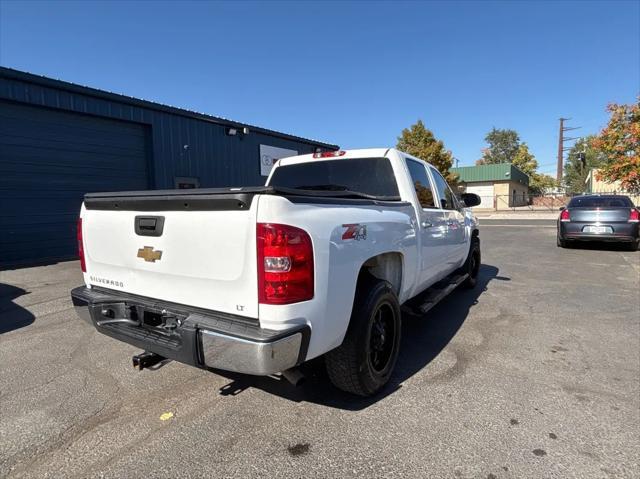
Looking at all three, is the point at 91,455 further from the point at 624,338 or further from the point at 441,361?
the point at 624,338

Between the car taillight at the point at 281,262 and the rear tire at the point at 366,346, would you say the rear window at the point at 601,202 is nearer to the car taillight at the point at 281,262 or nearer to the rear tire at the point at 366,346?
the rear tire at the point at 366,346

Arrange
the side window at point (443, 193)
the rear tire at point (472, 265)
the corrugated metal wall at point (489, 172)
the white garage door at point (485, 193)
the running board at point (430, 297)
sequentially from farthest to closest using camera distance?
the white garage door at point (485, 193) < the corrugated metal wall at point (489, 172) < the rear tire at point (472, 265) < the side window at point (443, 193) < the running board at point (430, 297)

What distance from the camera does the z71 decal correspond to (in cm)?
242

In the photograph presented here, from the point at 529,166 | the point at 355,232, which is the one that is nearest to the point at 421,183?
the point at 355,232

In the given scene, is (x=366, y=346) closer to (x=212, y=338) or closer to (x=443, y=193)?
(x=212, y=338)

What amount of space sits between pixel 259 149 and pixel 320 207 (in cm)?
1395

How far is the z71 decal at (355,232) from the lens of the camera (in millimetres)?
2417

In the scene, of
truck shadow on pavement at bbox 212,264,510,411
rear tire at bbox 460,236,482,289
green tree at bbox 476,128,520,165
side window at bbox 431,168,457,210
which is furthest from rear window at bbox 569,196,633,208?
green tree at bbox 476,128,520,165

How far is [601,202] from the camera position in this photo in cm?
1046

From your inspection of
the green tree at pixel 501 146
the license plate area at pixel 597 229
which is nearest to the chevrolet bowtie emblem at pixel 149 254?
the license plate area at pixel 597 229

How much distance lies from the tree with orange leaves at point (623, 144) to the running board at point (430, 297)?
21.2 meters

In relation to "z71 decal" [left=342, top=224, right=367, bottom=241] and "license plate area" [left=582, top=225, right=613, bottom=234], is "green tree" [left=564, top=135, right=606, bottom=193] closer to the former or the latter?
"license plate area" [left=582, top=225, right=613, bottom=234]

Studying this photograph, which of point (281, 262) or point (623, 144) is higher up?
point (623, 144)

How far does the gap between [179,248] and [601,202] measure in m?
11.8
